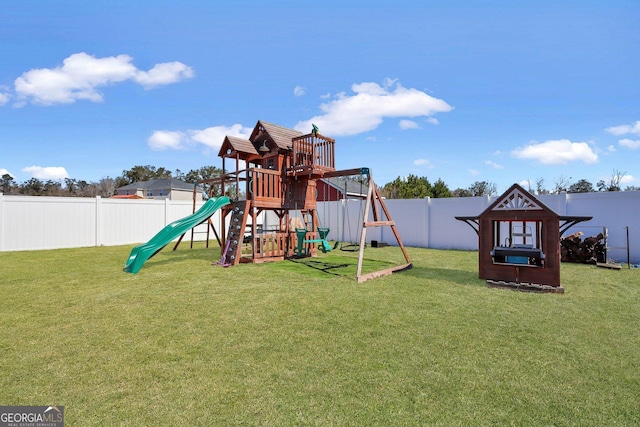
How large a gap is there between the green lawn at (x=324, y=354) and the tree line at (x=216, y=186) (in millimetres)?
9985

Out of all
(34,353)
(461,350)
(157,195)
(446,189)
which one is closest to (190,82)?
(34,353)

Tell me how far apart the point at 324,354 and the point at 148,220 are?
49.0 ft

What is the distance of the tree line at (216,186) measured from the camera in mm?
23703

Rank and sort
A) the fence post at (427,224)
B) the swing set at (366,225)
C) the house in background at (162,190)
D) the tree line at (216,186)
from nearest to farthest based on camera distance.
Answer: the swing set at (366,225)
the fence post at (427,224)
the tree line at (216,186)
the house in background at (162,190)

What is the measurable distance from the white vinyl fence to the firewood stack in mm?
933

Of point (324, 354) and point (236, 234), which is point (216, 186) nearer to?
point (236, 234)

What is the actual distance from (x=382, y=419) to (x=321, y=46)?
10.2m

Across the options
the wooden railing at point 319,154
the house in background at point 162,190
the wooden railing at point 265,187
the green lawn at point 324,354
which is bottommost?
the green lawn at point 324,354

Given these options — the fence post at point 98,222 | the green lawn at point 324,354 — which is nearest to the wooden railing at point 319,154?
the green lawn at point 324,354

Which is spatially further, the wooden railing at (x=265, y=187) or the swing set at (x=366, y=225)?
the wooden railing at (x=265, y=187)

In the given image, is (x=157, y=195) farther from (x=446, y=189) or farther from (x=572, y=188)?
(x=572, y=188)

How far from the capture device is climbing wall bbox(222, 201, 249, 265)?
8.63m

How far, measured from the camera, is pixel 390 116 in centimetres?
1786

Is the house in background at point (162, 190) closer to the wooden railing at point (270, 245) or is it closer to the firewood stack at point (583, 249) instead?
the wooden railing at point (270, 245)
